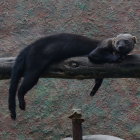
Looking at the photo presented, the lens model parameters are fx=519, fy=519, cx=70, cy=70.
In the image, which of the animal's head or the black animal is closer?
the black animal

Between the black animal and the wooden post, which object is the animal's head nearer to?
the black animal

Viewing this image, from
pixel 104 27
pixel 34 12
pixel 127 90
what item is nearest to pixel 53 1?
pixel 34 12

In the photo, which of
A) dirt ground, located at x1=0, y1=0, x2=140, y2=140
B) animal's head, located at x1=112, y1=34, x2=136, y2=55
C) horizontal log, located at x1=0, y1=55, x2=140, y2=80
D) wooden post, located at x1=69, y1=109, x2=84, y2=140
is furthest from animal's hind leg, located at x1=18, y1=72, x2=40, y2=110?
dirt ground, located at x1=0, y1=0, x2=140, y2=140

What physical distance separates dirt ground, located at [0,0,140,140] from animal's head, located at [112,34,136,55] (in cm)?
243

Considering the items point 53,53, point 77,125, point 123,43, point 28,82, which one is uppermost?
point 123,43

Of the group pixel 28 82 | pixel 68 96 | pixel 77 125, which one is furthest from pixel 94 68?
pixel 68 96

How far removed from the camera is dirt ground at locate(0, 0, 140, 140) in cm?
769

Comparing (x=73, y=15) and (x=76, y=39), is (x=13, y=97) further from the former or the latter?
(x=73, y=15)

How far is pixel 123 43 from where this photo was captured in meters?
5.36

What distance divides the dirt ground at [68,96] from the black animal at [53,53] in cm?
244

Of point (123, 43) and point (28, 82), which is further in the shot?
point (123, 43)

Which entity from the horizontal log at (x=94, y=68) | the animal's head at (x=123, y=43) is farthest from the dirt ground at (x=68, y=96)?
the horizontal log at (x=94, y=68)

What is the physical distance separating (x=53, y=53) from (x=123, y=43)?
75cm

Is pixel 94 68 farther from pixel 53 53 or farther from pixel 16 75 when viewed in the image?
pixel 16 75
